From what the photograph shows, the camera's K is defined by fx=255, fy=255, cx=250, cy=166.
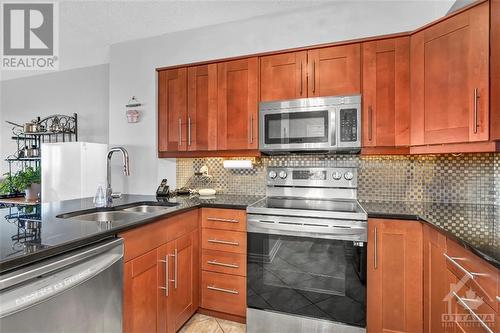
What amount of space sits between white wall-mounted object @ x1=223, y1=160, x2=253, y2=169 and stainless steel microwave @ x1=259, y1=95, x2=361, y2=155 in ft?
0.76

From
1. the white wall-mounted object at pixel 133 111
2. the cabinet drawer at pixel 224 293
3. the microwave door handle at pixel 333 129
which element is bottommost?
the cabinet drawer at pixel 224 293

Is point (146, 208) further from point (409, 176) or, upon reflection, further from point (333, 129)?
point (409, 176)

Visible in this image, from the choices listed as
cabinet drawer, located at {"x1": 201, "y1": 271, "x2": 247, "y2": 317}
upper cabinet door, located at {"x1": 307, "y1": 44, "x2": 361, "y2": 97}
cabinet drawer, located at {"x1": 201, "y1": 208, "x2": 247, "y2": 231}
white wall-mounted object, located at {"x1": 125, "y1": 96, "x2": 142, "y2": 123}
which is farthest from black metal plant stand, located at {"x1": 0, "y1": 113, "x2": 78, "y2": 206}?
upper cabinet door, located at {"x1": 307, "y1": 44, "x2": 361, "y2": 97}

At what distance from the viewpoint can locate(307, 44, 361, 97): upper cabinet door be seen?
6.74 feet

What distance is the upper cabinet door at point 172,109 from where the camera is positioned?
8.39 ft

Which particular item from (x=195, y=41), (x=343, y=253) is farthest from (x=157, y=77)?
(x=343, y=253)

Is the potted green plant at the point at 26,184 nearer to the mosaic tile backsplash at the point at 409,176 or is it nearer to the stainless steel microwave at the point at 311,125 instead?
the mosaic tile backsplash at the point at 409,176

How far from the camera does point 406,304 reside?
1668 millimetres

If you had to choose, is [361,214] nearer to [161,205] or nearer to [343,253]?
[343,253]

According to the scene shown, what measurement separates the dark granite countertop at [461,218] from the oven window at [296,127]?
699mm

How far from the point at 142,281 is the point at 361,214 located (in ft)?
4.70

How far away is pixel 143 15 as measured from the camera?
7.88ft

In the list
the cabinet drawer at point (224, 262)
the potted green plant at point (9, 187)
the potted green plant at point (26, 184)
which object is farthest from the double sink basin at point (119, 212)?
the potted green plant at point (9, 187)

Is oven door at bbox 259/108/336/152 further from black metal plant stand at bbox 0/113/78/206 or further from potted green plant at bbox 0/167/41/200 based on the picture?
potted green plant at bbox 0/167/41/200
